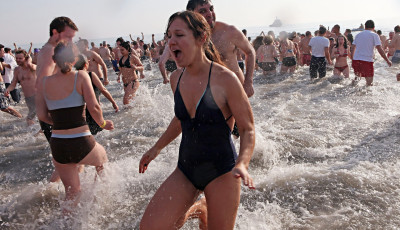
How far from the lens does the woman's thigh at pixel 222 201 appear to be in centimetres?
223

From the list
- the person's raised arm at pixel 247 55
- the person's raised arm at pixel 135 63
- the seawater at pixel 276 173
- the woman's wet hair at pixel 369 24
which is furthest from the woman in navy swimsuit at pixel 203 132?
the woman's wet hair at pixel 369 24

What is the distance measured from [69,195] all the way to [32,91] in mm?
5288

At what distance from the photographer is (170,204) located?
229cm

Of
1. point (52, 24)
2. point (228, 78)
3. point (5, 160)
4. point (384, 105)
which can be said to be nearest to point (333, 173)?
point (228, 78)

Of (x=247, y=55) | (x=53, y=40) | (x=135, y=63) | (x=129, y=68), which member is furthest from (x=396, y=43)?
(x=53, y=40)

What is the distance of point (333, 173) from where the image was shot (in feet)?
14.8

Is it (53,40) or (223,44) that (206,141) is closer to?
(223,44)

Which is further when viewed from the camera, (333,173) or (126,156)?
(126,156)

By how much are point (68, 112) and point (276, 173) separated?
2.77 metres

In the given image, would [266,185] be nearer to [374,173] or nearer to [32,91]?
[374,173]

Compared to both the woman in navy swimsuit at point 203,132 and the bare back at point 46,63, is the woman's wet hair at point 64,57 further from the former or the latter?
the woman in navy swimsuit at point 203,132

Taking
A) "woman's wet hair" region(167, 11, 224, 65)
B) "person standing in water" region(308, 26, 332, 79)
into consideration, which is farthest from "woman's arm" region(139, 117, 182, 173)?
"person standing in water" region(308, 26, 332, 79)

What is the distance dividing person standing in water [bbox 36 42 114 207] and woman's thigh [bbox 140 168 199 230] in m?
1.35

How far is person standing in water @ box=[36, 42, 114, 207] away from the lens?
3.31 meters
